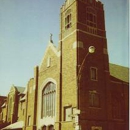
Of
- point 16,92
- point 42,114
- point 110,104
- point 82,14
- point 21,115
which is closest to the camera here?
point 110,104

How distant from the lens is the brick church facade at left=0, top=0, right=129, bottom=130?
16.0 metres

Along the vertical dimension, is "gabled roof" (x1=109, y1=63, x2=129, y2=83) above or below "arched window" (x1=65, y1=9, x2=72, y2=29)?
below

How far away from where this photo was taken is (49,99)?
19109 mm

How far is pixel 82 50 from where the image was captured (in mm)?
16844

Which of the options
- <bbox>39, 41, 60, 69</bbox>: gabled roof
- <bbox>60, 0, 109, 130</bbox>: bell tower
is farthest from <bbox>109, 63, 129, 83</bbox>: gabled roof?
<bbox>39, 41, 60, 69</bbox>: gabled roof

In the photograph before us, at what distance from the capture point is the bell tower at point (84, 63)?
1582 centimetres

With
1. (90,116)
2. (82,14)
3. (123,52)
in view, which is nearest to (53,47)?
(82,14)

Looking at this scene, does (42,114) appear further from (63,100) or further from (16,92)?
(16,92)

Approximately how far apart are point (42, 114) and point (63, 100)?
10.8 feet

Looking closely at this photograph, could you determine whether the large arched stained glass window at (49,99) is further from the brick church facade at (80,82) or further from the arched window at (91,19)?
the arched window at (91,19)

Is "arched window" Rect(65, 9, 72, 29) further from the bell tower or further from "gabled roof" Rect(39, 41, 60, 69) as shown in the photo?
"gabled roof" Rect(39, 41, 60, 69)

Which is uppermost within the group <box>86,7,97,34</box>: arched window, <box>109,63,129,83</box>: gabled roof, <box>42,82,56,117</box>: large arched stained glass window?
<box>86,7,97,34</box>: arched window

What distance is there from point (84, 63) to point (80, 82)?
1367mm

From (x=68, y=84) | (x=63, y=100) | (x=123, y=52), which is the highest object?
(x=123, y=52)
